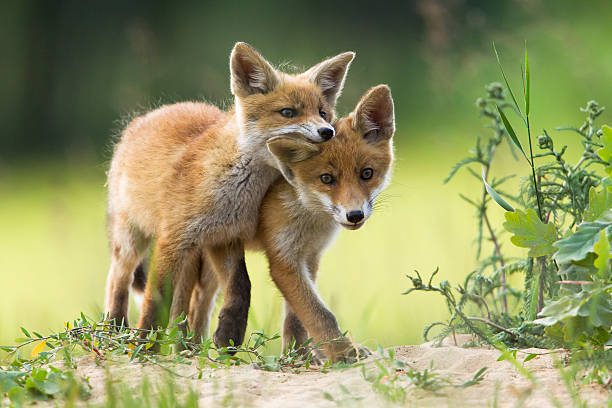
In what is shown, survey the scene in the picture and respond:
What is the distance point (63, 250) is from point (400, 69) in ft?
23.4

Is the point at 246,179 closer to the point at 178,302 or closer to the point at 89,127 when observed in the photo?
the point at 178,302

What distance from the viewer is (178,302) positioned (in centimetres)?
426

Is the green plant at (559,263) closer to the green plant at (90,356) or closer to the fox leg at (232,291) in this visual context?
the green plant at (90,356)

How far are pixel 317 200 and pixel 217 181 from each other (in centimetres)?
58

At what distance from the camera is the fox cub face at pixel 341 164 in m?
3.85

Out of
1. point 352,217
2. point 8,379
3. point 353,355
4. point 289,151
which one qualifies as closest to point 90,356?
point 8,379

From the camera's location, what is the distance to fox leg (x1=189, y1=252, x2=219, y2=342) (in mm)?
4730

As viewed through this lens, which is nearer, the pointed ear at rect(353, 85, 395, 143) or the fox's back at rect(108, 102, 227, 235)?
the pointed ear at rect(353, 85, 395, 143)

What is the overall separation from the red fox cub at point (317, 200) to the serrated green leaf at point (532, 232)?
83cm

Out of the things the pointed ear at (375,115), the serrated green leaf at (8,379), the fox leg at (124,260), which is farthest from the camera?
the fox leg at (124,260)

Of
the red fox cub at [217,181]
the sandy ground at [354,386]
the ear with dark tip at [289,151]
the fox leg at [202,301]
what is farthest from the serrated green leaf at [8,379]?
the fox leg at [202,301]

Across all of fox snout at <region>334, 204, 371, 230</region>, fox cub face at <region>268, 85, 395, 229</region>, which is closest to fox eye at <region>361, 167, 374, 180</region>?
fox cub face at <region>268, 85, 395, 229</region>

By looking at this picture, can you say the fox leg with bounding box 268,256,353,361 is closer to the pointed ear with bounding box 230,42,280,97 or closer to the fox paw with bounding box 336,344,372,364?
the fox paw with bounding box 336,344,372,364

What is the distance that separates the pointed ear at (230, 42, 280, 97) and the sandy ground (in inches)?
73.5
